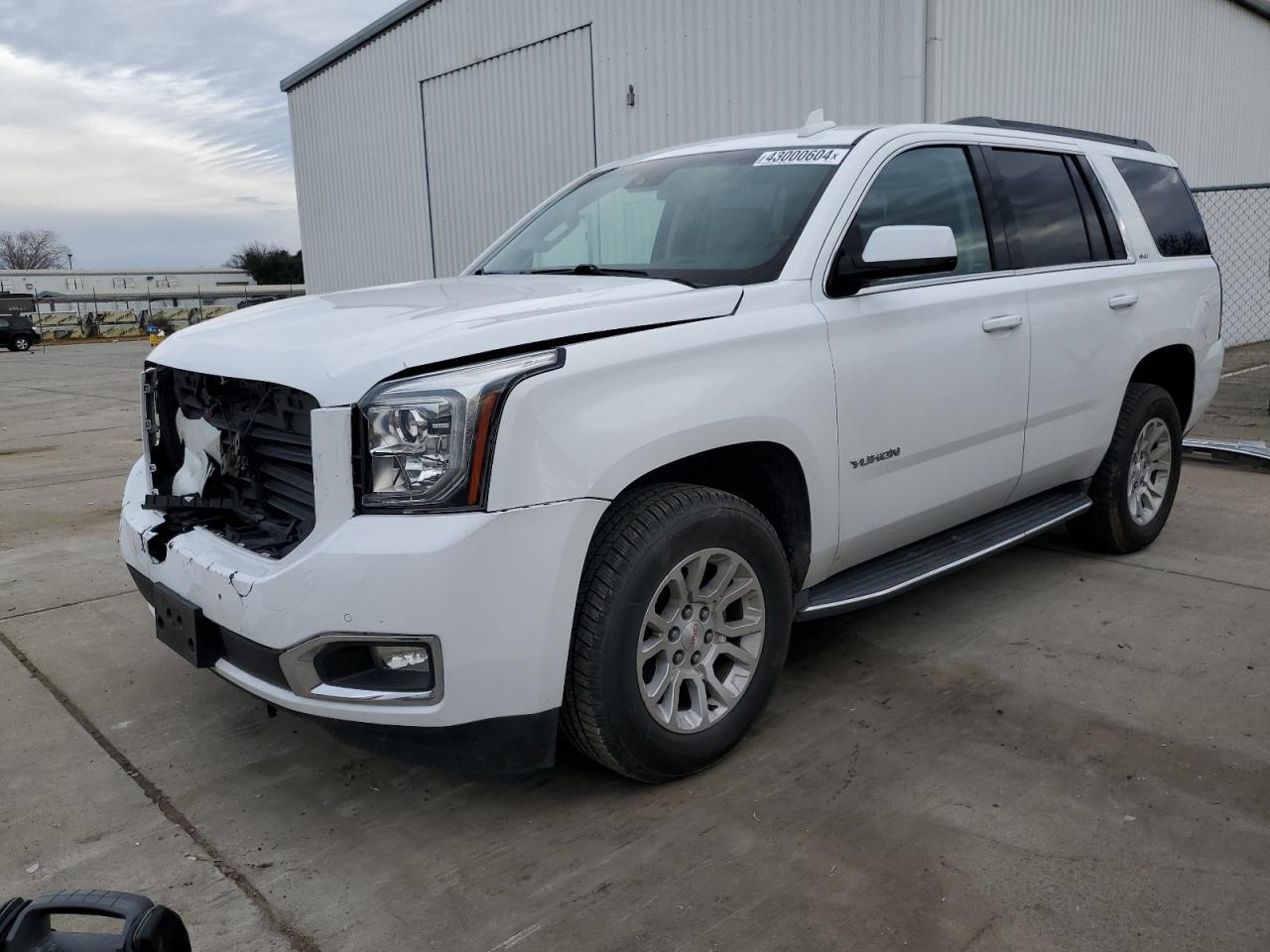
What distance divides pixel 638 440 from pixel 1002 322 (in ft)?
6.13

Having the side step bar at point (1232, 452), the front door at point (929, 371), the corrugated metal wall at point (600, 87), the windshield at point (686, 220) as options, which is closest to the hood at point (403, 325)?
the windshield at point (686, 220)

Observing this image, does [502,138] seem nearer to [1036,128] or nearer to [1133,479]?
[1036,128]

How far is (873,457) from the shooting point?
133 inches

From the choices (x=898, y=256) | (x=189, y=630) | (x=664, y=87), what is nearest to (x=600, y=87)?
(x=664, y=87)

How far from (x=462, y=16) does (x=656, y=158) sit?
11.0 metres

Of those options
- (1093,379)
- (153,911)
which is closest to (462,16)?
(1093,379)

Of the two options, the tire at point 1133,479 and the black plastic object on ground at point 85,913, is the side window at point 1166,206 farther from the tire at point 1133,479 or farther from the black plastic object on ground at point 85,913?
the black plastic object on ground at point 85,913

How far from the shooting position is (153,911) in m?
1.63

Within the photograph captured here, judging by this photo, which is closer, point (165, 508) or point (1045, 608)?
point (165, 508)

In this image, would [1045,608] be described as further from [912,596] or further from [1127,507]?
[1127,507]

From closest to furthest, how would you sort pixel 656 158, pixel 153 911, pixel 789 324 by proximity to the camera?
pixel 153 911, pixel 789 324, pixel 656 158

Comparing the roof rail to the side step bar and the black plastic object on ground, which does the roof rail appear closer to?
the side step bar

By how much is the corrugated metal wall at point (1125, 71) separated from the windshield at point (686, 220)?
5.71 m

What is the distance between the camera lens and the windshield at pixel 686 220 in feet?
11.2
